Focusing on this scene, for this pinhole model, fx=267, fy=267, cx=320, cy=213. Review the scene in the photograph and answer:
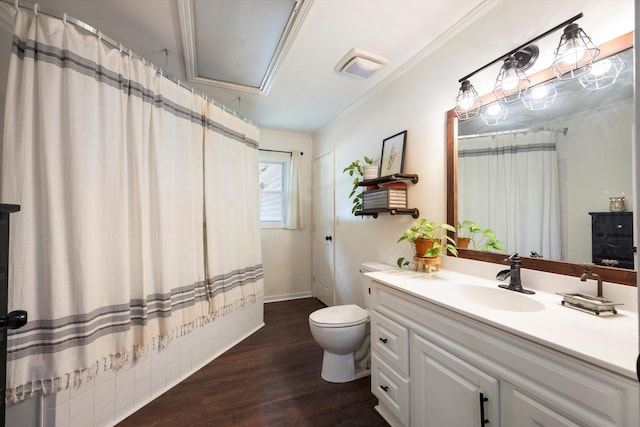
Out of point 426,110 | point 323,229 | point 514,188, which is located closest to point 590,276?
point 514,188

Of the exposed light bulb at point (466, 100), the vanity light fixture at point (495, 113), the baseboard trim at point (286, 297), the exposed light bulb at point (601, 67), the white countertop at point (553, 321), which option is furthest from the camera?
the baseboard trim at point (286, 297)

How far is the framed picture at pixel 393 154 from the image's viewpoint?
2.12 metres

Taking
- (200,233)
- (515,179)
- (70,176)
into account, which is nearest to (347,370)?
(200,233)

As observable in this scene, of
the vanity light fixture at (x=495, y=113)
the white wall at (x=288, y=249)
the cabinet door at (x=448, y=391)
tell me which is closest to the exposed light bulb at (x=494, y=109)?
Result: the vanity light fixture at (x=495, y=113)

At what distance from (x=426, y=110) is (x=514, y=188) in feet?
2.73

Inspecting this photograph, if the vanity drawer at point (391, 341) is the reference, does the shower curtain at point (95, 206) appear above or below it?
above

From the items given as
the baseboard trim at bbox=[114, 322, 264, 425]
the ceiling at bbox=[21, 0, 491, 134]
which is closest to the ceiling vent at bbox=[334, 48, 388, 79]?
the ceiling at bbox=[21, 0, 491, 134]

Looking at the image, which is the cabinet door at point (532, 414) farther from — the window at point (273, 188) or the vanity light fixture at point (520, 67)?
the window at point (273, 188)

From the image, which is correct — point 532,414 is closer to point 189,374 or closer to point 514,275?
point 514,275

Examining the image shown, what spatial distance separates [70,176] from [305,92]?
6.36 feet

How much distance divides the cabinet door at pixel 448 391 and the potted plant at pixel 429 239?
563 mm

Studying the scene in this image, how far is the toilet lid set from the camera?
1.86 meters

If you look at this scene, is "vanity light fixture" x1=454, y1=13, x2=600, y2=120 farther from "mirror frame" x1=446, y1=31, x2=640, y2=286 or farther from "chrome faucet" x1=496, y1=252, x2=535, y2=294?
"chrome faucet" x1=496, y1=252, x2=535, y2=294

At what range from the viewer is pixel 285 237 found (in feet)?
12.5
